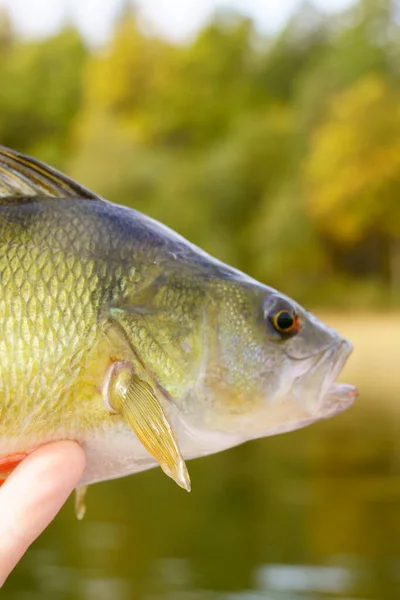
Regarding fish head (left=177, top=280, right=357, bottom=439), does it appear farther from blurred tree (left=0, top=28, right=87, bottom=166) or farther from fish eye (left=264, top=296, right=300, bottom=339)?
blurred tree (left=0, top=28, right=87, bottom=166)

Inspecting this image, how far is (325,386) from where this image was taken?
5.08 ft

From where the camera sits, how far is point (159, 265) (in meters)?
1.53

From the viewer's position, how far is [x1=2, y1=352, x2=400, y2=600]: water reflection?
15281mm

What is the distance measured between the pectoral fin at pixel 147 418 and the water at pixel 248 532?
13.5 metres

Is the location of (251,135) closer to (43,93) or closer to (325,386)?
(43,93)

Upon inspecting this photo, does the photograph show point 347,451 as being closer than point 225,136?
Yes

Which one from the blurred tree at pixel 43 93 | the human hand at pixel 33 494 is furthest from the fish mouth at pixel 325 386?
the blurred tree at pixel 43 93

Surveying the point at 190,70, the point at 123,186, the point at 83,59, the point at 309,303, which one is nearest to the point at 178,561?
the point at 309,303

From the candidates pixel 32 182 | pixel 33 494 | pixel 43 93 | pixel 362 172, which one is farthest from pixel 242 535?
pixel 43 93

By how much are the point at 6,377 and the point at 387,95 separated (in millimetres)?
23251

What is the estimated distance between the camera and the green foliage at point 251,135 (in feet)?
74.8

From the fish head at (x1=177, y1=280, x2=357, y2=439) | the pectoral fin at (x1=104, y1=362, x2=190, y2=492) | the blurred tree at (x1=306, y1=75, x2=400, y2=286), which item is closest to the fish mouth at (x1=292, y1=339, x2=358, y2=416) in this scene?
the fish head at (x1=177, y1=280, x2=357, y2=439)

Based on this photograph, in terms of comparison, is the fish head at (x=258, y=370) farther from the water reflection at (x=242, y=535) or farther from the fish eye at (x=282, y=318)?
the water reflection at (x=242, y=535)

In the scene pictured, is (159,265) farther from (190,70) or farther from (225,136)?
(190,70)
